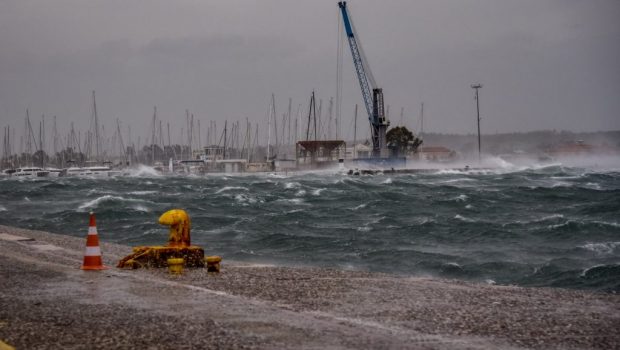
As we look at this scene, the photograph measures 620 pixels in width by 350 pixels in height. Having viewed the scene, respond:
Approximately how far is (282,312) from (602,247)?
1875cm

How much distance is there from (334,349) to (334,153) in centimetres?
13245

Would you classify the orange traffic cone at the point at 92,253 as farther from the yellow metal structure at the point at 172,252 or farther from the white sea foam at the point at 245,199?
the white sea foam at the point at 245,199

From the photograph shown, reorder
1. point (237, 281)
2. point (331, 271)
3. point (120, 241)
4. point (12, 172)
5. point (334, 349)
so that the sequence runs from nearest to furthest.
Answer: point (334, 349) < point (237, 281) < point (331, 271) < point (120, 241) < point (12, 172)

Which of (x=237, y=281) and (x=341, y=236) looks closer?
(x=237, y=281)

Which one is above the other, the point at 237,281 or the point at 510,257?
the point at 237,281

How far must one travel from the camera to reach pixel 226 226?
28672mm

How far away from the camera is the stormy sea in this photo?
19.5 m

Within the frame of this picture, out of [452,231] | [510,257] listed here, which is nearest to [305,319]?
[510,257]

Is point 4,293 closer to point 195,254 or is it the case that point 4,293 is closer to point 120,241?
point 195,254

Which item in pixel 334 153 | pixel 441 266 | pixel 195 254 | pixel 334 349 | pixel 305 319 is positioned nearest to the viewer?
pixel 334 349

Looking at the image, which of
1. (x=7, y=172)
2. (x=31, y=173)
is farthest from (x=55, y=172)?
(x=7, y=172)

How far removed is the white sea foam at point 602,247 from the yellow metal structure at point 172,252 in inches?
611

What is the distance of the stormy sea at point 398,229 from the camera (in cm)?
1947

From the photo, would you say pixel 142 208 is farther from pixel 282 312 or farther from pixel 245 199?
pixel 282 312
